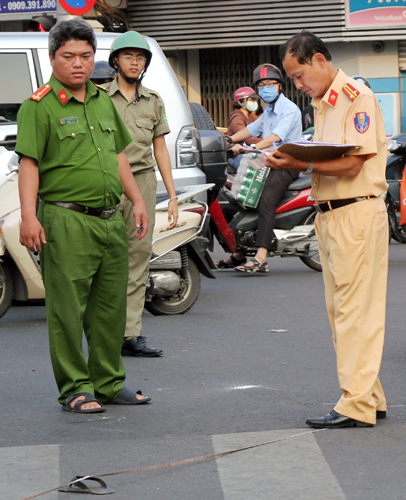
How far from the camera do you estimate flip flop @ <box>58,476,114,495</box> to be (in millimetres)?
3553

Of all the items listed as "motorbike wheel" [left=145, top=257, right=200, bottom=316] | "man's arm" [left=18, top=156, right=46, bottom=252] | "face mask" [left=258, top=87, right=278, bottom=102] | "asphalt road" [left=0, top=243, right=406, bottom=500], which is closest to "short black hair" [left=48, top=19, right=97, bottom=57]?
"man's arm" [left=18, top=156, right=46, bottom=252]

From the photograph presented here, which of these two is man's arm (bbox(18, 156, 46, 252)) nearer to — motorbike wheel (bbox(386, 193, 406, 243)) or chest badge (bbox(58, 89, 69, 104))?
chest badge (bbox(58, 89, 69, 104))

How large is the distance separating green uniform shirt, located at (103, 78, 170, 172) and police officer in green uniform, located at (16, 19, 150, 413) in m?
0.99

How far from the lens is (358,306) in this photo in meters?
4.29

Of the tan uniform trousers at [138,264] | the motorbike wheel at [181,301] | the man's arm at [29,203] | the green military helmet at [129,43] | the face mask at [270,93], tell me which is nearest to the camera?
the man's arm at [29,203]

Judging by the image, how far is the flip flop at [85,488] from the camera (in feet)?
11.7

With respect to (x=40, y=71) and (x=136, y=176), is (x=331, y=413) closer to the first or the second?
(x=136, y=176)

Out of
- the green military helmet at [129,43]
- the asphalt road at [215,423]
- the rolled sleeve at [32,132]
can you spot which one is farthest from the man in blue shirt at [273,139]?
the rolled sleeve at [32,132]

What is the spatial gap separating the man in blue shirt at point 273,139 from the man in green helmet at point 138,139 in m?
3.46

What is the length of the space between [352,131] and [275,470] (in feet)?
4.97

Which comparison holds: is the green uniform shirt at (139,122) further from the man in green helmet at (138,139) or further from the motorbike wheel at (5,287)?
the motorbike wheel at (5,287)

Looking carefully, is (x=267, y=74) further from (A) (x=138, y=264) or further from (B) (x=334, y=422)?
(B) (x=334, y=422)

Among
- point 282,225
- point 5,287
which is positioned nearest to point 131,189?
point 5,287

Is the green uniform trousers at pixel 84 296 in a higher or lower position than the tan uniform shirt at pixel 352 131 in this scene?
lower
